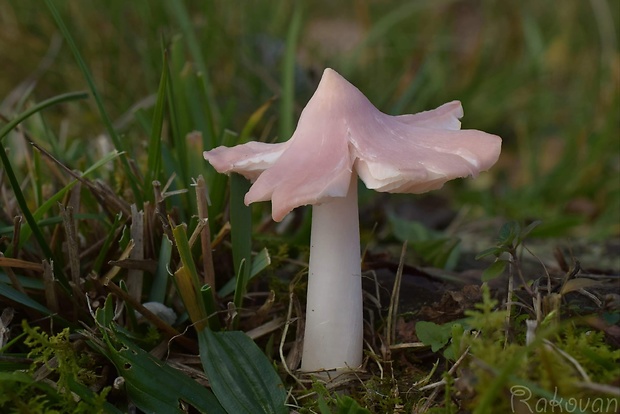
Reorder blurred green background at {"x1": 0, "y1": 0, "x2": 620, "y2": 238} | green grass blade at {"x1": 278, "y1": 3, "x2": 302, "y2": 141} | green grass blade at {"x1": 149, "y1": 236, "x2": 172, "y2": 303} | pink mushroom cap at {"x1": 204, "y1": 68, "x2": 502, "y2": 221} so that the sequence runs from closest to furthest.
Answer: pink mushroom cap at {"x1": 204, "y1": 68, "x2": 502, "y2": 221}
green grass blade at {"x1": 149, "y1": 236, "x2": 172, "y2": 303}
green grass blade at {"x1": 278, "y1": 3, "x2": 302, "y2": 141}
blurred green background at {"x1": 0, "y1": 0, "x2": 620, "y2": 238}

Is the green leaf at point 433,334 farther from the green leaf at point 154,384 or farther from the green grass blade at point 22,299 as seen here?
the green grass blade at point 22,299

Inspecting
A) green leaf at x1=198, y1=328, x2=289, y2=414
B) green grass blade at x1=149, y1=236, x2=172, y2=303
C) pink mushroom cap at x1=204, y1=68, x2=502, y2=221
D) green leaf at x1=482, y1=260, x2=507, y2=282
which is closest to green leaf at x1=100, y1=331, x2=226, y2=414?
green leaf at x1=198, y1=328, x2=289, y2=414

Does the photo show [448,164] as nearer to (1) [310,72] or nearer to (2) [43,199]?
(2) [43,199]

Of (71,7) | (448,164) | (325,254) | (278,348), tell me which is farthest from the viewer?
(71,7)

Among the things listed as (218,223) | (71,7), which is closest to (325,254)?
(218,223)

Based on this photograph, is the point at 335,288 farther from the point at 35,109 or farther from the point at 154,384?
the point at 35,109

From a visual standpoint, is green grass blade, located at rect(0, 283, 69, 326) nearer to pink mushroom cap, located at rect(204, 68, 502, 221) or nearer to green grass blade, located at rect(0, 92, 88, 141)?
green grass blade, located at rect(0, 92, 88, 141)
